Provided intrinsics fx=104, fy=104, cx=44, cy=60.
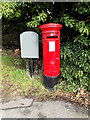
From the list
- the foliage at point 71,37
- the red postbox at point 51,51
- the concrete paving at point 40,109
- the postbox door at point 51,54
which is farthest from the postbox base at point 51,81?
the concrete paving at point 40,109

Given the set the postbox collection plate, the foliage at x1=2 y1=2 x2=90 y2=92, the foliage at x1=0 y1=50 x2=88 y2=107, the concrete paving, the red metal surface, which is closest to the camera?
the concrete paving

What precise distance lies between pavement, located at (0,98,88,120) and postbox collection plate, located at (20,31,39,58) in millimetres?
1219

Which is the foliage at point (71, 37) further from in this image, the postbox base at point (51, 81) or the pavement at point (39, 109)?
the pavement at point (39, 109)

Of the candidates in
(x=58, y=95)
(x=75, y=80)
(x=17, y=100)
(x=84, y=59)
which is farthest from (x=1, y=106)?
(x=84, y=59)

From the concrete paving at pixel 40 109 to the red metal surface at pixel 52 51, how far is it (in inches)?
27.7

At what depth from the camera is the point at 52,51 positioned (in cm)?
237

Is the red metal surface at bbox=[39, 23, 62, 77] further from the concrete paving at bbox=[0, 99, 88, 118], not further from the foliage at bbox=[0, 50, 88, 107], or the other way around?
the concrete paving at bbox=[0, 99, 88, 118]

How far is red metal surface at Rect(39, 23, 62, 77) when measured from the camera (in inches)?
87.9

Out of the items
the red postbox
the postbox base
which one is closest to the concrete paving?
the postbox base

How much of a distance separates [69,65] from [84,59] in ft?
1.40

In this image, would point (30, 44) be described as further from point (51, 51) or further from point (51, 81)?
point (51, 81)

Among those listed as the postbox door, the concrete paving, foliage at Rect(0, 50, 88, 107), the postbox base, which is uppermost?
the postbox door

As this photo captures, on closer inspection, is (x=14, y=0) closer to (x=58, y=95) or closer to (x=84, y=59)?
(x=84, y=59)

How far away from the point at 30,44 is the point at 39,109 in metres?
Answer: 1.64
